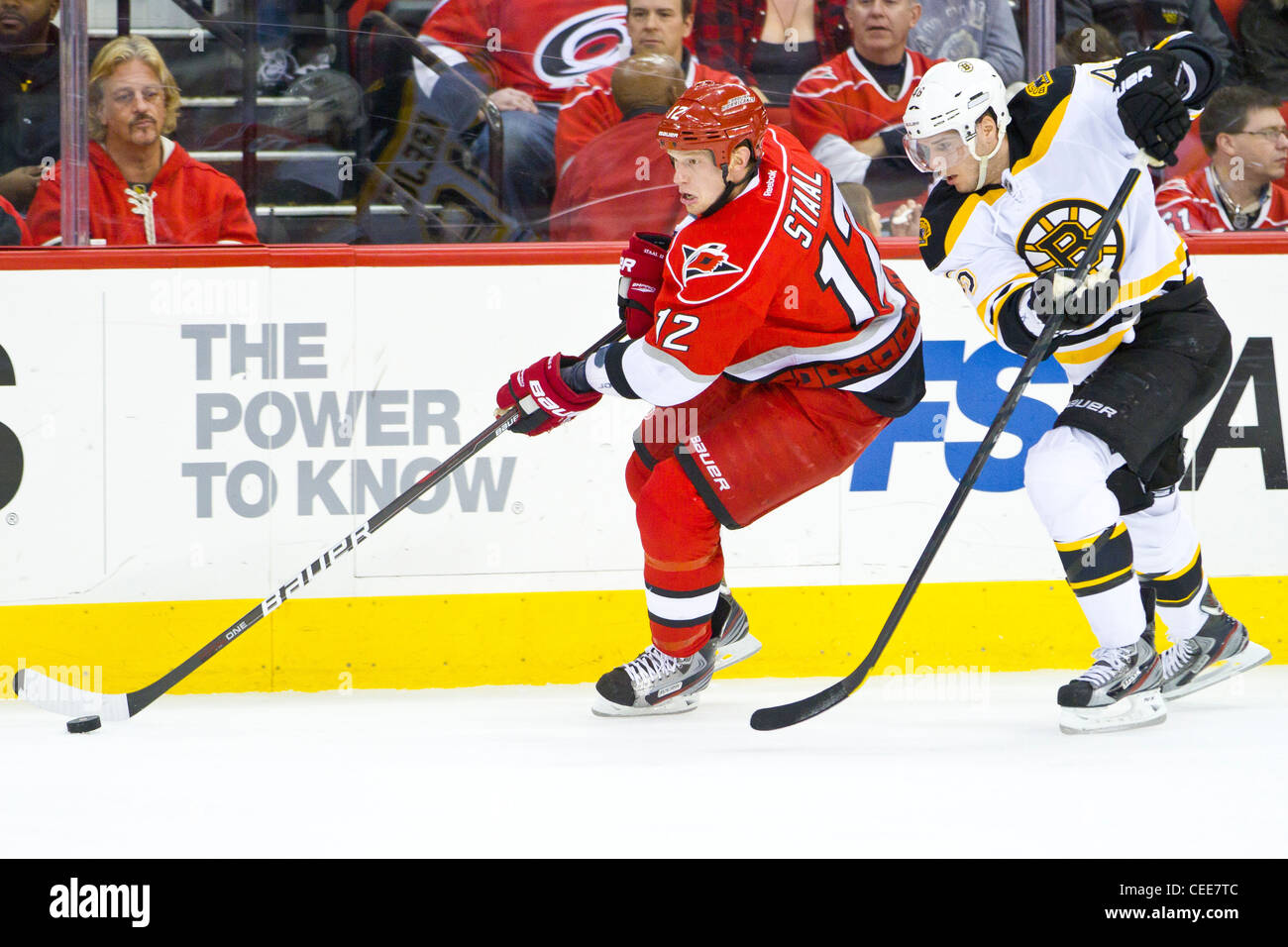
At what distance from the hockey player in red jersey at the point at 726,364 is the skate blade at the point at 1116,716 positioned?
0.64 m

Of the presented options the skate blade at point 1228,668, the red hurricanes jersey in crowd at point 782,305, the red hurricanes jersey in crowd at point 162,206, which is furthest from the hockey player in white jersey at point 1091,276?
the red hurricanes jersey in crowd at point 162,206

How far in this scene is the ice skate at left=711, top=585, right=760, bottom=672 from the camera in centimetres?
280

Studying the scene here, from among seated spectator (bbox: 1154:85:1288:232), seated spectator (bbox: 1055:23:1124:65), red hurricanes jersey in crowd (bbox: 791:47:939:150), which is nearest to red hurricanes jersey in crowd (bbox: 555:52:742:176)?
red hurricanes jersey in crowd (bbox: 791:47:939:150)


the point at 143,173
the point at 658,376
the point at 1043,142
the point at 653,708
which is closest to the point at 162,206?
the point at 143,173

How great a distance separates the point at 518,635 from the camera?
305cm

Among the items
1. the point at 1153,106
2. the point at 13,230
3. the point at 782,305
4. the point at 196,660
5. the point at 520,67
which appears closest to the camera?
the point at 1153,106

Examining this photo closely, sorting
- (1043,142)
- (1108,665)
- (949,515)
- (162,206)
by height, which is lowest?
(1108,665)

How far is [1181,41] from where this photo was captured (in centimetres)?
249

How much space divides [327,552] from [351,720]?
34 centimetres

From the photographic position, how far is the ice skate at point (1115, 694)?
2.38m

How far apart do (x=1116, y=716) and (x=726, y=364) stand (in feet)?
3.12

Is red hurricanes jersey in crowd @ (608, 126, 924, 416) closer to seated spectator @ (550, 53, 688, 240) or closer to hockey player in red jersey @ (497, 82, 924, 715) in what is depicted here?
hockey player in red jersey @ (497, 82, 924, 715)

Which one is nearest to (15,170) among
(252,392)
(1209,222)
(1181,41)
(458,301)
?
(252,392)

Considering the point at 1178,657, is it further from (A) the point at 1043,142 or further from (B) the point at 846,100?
(B) the point at 846,100
